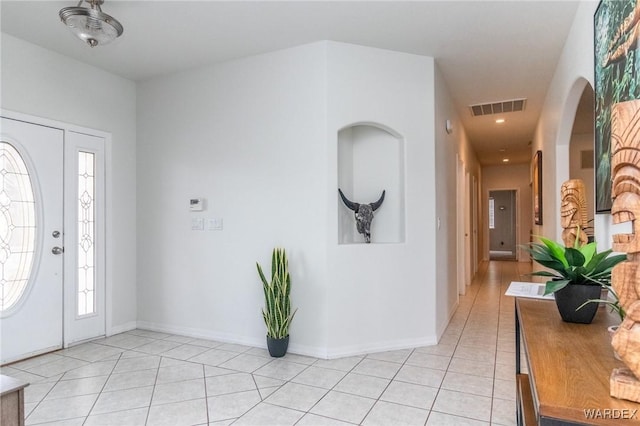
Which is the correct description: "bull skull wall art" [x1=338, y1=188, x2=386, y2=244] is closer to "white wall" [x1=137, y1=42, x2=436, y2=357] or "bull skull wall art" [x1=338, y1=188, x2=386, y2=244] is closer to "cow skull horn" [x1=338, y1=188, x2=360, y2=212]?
"cow skull horn" [x1=338, y1=188, x2=360, y2=212]

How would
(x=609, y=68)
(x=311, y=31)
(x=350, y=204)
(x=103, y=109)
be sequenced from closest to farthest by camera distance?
(x=609, y=68), (x=311, y=31), (x=350, y=204), (x=103, y=109)

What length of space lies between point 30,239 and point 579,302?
3924 mm

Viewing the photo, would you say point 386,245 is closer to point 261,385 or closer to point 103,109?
point 261,385

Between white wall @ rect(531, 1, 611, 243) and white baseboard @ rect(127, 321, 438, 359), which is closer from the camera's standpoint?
white wall @ rect(531, 1, 611, 243)

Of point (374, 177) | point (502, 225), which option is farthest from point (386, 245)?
point (502, 225)

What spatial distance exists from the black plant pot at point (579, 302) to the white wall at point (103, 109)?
3.98m

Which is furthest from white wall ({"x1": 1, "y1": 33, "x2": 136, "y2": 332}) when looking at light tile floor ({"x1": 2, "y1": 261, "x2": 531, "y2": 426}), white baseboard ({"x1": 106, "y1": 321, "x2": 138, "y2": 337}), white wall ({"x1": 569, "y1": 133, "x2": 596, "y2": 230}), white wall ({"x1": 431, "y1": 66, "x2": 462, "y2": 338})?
white wall ({"x1": 569, "y1": 133, "x2": 596, "y2": 230})

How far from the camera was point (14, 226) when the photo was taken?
3.15m

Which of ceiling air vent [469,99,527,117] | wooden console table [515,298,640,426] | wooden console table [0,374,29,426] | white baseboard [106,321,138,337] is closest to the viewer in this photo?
wooden console table [515,298,640,426]

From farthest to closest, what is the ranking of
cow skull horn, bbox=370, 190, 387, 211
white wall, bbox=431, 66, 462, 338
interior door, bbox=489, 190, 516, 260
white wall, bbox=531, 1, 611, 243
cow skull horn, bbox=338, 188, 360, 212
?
1. interior door, bbox=489, 190, 516, 260
2. white wall, bbox=431, 66, 462, 338
3. cow skull horn, bbox=370, 190, 387, 211
4. cow skull horn, bbox=338, 188, 360, 212
5. white wall, bbox=531, 1, 611, 243

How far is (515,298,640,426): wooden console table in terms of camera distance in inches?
30.5

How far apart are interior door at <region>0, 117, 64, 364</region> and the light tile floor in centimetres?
23

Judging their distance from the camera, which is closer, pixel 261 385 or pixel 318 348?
pixel 261 385

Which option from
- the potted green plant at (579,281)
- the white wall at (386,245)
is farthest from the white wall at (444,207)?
the potted green plant at (579,281)
